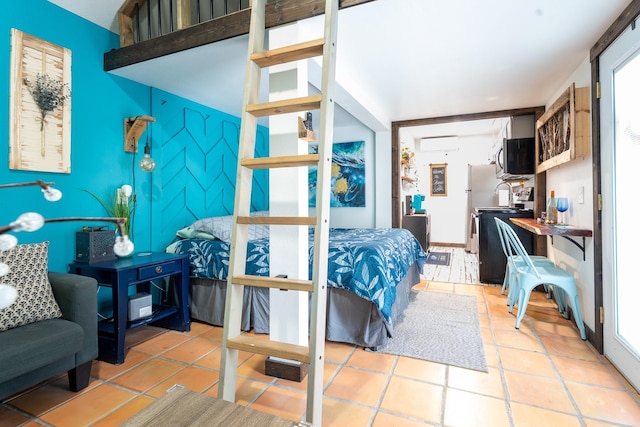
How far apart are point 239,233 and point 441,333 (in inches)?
77.2

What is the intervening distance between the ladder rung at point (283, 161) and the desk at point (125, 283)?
132 centimetres

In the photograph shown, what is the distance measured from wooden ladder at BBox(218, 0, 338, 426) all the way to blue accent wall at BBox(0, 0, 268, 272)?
1651 mm

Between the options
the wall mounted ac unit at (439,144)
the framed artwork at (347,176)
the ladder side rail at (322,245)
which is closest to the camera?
the ladder side rail at (322,245)

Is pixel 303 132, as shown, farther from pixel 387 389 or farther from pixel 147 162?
pixel 147 162

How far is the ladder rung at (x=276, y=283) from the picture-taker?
146 cm

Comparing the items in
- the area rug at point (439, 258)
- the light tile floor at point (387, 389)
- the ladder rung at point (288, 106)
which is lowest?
the light tile floor at point (387, 389)

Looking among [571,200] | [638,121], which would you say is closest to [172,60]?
[638,121]

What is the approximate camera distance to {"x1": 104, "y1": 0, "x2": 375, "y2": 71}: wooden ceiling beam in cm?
195

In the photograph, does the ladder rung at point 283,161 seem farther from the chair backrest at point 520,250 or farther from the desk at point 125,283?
the chair backrest at point 520,250

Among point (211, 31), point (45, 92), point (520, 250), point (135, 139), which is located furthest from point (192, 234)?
point (520, 250)

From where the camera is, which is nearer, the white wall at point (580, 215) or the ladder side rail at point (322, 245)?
the ladder side rail at point (322, 245)

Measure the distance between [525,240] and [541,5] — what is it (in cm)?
285

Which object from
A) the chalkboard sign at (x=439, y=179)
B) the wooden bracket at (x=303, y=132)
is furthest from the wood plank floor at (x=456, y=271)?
the wooden bracket at (x=303, y=132)

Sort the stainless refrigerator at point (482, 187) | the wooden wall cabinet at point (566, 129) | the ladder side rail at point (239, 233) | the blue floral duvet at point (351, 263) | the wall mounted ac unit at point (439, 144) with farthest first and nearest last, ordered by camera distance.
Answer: the wall mounted ac unit at point (439, 144), the stainless refrigerator at point (482, 187), the wooden wall cabinet at point (566, 129), the blue floral duvet at point (351, 263), the ladder side rail at point (239, 233)
